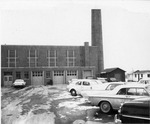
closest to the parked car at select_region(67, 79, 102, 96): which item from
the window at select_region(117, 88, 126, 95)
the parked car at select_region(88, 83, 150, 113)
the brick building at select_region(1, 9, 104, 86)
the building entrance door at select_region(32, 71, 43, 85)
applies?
the parked car at select_region(88, 83, 150, 113)

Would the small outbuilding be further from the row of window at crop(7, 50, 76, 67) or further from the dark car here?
the dark car

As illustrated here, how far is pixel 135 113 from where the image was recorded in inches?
205

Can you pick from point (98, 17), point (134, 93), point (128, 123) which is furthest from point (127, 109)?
point (98, 17)

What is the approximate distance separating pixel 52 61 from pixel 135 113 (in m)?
31.6

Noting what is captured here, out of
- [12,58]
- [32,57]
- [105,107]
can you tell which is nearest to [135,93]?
[105,107]

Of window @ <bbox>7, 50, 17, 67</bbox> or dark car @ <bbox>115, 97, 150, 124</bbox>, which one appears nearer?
dark car @ <bbox>115, 97, 150, 124</bbox>

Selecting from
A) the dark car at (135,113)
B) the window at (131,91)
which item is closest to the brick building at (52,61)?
the window at (131,91)

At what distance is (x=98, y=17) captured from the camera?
39.4 m

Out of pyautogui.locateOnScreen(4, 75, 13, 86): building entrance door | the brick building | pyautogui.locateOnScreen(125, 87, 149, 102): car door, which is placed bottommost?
pyautogui.locateOnScreen(4, 75, 13, 86): building entrance door

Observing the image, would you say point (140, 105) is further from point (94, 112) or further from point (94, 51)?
point (94, 51)

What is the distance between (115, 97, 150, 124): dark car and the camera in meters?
4.99

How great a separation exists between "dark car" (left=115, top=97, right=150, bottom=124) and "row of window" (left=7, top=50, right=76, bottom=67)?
102ft

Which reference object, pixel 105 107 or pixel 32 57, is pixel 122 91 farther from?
pixel 32 57

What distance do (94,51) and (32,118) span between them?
1231 inches
